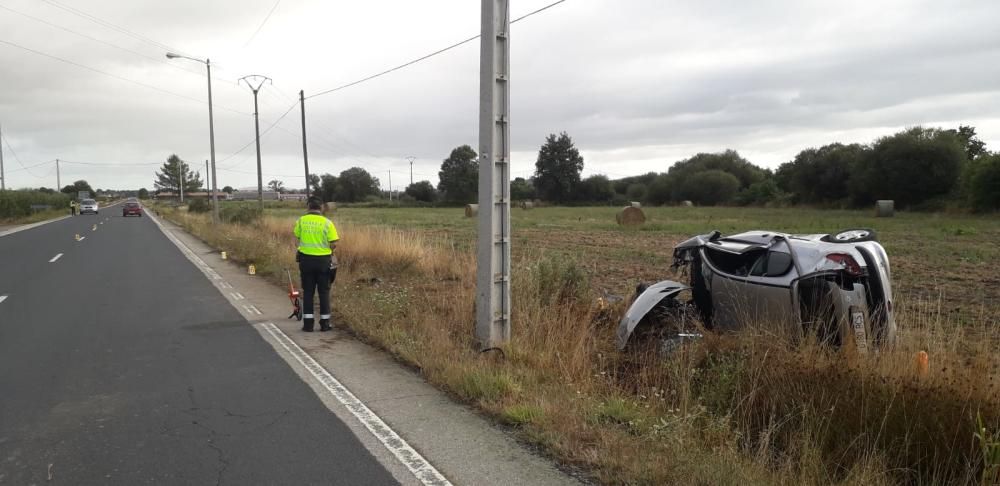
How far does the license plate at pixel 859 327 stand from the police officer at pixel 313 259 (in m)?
6.14

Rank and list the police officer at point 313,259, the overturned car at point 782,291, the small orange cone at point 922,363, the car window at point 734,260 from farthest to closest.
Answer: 1. the police officer at point 313,259
2. the car window at point 734,260
3. the overturned car at point 782,291
4. the small orange cone at point 922,363

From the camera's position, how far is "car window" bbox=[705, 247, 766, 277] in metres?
6.37

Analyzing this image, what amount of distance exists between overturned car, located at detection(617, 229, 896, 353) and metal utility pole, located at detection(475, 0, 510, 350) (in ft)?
4.47

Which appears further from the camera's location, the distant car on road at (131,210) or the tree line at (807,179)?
the distant car on road at (131,210)

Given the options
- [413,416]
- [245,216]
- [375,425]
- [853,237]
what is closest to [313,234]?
[413,416]

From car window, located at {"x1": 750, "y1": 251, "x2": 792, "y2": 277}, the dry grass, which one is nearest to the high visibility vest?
the dry grass

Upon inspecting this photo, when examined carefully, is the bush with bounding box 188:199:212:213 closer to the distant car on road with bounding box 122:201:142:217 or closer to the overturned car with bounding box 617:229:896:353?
the distant car on road with bounding box 122:201:142:217

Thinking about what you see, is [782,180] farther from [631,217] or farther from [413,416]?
[413,416]

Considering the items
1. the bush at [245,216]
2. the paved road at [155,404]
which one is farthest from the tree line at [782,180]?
the paved road at [155,404]

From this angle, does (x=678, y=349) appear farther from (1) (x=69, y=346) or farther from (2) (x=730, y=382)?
(1) (x=69, y=346)

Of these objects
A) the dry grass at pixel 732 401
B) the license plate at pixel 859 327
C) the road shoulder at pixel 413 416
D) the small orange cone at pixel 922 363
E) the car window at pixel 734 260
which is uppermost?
the car window at pixel 734 260

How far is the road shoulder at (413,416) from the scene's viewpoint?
4270 millimetres

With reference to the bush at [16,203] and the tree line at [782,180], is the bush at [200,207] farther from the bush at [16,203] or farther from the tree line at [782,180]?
the tree line at [782,180]

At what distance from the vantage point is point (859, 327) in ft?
18.0
